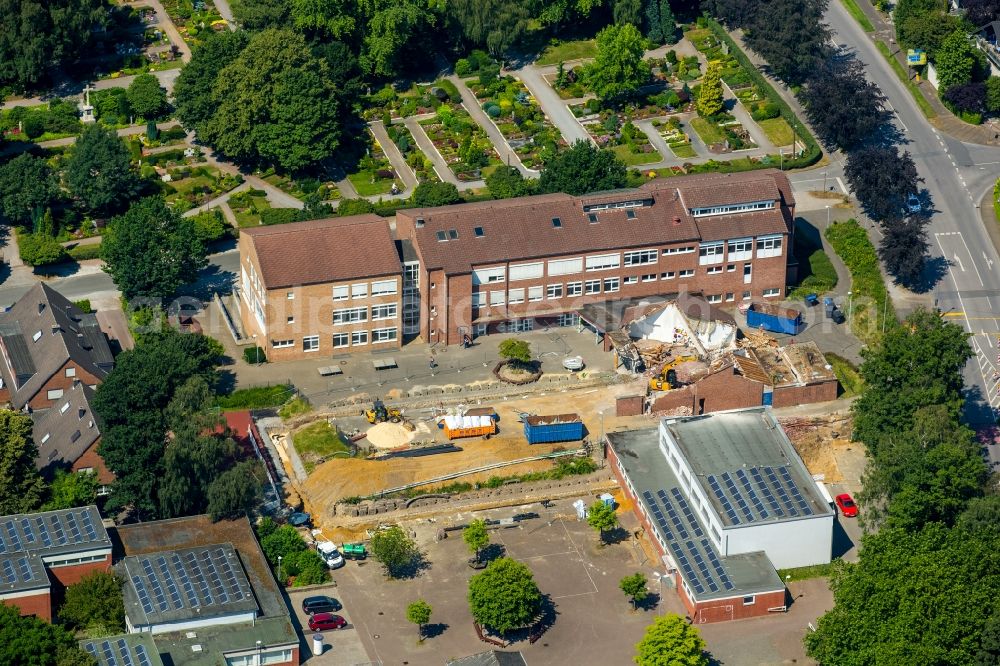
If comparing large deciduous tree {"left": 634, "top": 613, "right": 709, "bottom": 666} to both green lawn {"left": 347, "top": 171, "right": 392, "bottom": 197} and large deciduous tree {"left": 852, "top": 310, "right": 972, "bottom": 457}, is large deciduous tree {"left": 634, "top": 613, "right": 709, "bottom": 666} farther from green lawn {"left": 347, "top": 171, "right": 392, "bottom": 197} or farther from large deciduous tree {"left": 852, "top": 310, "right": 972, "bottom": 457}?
green lawn {"left": 347, "top": 171, "right": 392, "bottom": 197}

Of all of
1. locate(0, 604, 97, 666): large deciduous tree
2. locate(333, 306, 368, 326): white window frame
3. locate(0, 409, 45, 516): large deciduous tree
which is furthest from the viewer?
locate(333, 306, 368, 326): white window frame

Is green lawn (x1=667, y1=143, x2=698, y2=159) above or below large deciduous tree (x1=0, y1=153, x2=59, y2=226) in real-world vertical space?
below

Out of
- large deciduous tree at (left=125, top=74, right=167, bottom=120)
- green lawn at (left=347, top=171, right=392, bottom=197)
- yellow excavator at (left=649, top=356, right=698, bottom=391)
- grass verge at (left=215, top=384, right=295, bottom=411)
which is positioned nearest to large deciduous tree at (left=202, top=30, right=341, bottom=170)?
green lawn at (left=347, top=171, right=392, bottom=197)

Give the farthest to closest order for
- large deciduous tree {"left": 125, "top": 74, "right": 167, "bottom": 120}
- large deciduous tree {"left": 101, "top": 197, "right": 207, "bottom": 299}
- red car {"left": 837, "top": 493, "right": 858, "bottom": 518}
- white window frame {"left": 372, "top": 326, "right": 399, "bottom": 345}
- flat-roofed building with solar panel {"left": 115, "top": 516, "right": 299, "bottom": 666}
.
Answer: large deciduous tree {"left": 125, "top": 74, "right": 167, "bottom": 120} → large deciduous tree {"left": 101, "top": 197, "right": 207, "bottom": 299} → white window frame {"left": 372, "top": 326, "right": 399, "bottom": 345} → red car {"left": 837, "top": 493, "right": 858, "bottom": 518} → flat-roofed building with solar panel {"left": 115, "top": 516, "right": 299, "bottom": 666}

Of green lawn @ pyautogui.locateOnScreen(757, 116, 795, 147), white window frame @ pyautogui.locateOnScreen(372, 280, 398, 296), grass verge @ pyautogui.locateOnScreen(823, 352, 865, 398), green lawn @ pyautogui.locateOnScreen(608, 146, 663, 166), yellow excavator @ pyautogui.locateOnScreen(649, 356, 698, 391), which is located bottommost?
grass verge @ pyautogui.locateOnScreen(823, 352, 865, 398)

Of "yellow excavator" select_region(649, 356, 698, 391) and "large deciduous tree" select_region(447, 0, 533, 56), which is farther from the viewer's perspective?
"large deciduous tree" select_region(447, 0, 533, 56)

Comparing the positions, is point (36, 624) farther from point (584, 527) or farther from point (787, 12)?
point (787, 12)

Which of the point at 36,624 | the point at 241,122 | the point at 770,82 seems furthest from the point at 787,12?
the point at 36,624

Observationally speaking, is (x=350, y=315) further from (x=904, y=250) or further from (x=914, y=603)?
(x=914, y=603)
